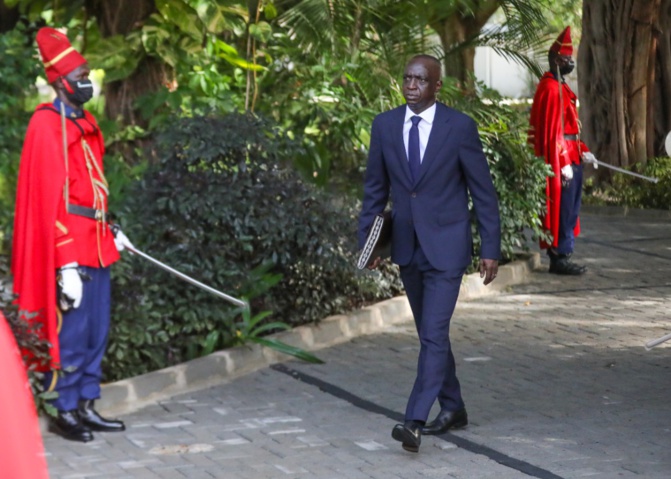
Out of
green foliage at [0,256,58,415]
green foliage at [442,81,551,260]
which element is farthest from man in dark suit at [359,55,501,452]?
green foliage at [442,81,551,260]

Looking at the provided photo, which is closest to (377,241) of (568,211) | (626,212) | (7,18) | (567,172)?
→ (567,172)

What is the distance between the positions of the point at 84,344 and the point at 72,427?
0.44 m

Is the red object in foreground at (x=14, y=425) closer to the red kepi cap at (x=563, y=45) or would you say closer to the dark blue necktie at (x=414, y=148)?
the dark blue necktie at (x=414, y=148)

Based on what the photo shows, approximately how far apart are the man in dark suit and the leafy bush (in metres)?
2.06

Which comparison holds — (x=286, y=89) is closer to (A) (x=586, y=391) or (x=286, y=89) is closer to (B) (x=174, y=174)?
(B) (x=174, y=174)

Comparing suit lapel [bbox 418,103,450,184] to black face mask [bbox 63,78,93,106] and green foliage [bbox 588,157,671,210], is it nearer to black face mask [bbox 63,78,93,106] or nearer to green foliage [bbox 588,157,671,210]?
black face mask [bbox 63,78,93,106]

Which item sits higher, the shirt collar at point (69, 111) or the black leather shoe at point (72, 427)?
the shirt collar at point (69, 111)

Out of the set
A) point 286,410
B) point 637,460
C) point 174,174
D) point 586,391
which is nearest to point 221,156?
point 174,174

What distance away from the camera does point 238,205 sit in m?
8.58

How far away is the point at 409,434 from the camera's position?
6.18 metres

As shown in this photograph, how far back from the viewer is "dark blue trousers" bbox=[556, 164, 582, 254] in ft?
38.2

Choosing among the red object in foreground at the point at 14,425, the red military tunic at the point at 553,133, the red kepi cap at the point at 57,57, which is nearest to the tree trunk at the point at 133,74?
the red military tunic at the point at 553,133

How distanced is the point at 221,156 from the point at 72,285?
2.49m

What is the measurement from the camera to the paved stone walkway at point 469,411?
20.0ft
